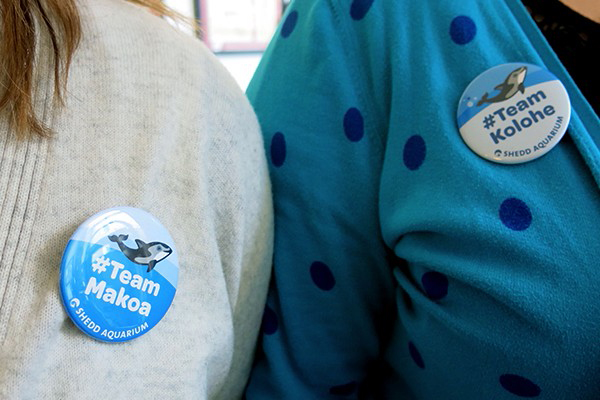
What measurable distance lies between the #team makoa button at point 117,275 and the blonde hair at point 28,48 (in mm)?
74

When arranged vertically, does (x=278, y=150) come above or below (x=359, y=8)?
below

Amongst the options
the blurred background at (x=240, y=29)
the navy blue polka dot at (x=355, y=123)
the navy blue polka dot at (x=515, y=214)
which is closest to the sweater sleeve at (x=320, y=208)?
the navy blue polka dot at (x=355, y=123)

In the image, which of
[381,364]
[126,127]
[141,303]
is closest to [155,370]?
[141,303]

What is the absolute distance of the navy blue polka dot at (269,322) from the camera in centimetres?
51

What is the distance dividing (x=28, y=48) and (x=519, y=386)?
0.41m

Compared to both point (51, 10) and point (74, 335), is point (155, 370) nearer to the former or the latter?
point (74, 335)

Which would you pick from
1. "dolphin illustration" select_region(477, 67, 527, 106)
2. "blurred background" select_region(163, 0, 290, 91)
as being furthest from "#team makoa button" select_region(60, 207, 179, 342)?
"blurred background" select_region(163, 0, 290, 91)

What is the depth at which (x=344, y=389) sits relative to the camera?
1.75ft

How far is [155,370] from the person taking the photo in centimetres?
36

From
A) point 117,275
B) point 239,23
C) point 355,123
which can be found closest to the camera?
point 117,275

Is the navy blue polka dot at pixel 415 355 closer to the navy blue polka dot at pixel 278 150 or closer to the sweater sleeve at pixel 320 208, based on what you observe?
the sweater sleeve at pixel 320 208

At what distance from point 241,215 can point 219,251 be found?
0.11 ft

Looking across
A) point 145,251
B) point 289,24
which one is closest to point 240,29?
point 289,24

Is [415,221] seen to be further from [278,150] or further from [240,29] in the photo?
[240,29]
